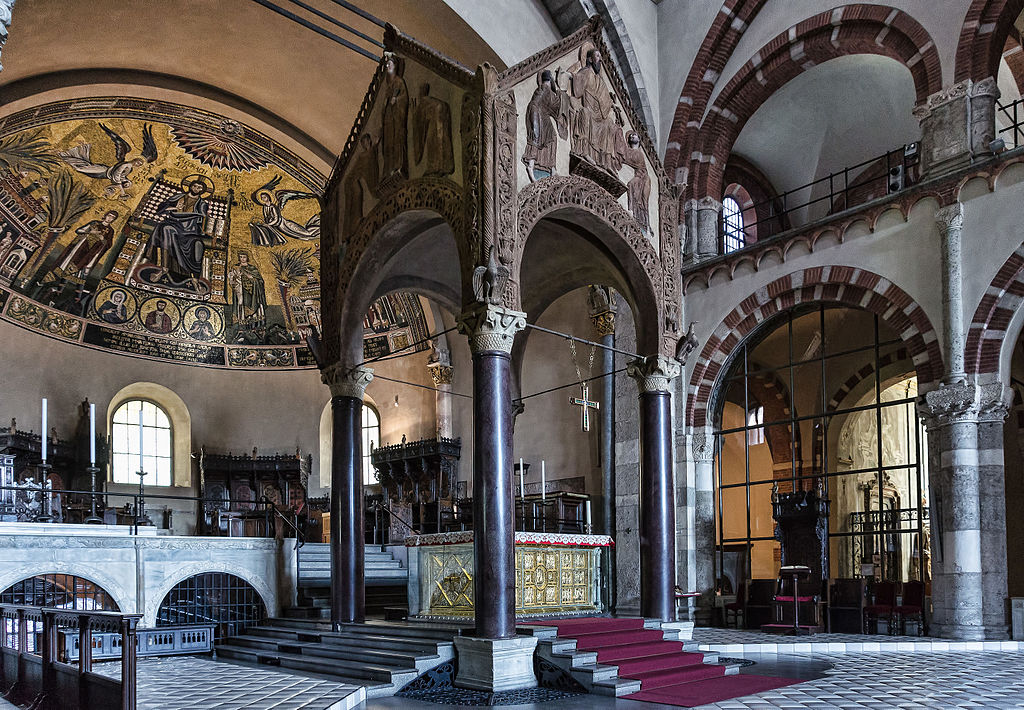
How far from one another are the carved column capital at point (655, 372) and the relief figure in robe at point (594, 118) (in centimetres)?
226

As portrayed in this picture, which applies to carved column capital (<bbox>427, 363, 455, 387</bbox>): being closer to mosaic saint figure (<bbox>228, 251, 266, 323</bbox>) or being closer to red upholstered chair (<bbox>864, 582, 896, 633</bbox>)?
mosaic saint figure (<bbox>228, 251, 266, 323</bbox>)

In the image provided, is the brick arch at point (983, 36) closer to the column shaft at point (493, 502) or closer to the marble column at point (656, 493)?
the marble column at point (656, 493)

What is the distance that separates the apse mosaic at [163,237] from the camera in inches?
707

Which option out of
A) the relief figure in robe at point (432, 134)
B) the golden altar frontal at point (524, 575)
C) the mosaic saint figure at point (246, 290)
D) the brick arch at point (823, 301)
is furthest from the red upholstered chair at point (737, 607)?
the mosaic saint figure at point (246, 290)

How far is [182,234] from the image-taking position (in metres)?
20.6

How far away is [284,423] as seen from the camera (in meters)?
21.4

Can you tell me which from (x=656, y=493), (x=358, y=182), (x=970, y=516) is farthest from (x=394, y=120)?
(x=970, y=516)

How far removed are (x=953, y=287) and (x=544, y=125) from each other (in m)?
6.02

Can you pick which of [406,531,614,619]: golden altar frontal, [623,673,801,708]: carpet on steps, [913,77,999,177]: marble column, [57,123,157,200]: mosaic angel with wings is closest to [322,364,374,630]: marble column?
[406,531,614,619]: golden altar frontal

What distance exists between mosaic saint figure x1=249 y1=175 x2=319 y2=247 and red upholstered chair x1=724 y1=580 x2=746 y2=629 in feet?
40.4

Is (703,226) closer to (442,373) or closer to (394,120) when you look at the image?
(442,373)

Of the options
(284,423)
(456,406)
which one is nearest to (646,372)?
(456,406)

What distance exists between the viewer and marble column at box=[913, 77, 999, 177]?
12.4 metres

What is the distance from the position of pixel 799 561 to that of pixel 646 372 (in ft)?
18.9
